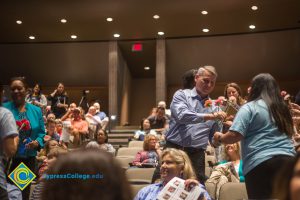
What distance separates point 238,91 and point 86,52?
1018 centimetres

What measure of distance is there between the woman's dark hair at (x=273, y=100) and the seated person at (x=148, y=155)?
11.0 ft

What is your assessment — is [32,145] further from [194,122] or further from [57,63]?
[57,63]

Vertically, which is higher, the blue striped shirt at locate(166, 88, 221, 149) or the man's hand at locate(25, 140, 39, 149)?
the blue striped shirt at locate(166, 88, 221, 149)

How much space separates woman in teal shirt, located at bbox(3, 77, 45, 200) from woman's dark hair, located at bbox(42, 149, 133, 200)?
2449 millimetres

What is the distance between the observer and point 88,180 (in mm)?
1071

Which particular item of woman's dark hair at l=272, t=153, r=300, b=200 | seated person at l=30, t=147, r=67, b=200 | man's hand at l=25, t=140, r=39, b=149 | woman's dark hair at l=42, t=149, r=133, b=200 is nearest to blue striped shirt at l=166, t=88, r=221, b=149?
seated person at l=30, t=147, r=67, b=200

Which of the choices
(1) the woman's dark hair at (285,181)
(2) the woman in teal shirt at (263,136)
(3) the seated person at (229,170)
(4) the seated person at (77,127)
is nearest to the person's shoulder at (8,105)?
(2) the woman in teal shirt at (263,136)

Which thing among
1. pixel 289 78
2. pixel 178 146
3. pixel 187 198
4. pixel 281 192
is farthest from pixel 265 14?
pixel 281 192

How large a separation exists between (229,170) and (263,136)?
2.26 m

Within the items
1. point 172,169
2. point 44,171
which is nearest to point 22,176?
point 172,169

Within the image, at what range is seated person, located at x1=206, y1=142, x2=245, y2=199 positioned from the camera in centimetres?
480

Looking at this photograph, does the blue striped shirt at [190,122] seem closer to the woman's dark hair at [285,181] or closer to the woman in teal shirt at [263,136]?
the woman in teal shirt at [263,136]

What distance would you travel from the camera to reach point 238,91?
5148mm

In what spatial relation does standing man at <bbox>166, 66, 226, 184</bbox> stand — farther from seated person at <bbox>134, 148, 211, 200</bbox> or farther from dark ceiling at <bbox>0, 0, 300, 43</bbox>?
dark ceiling at <bbox>0, 0, 300, 43</bbox>
